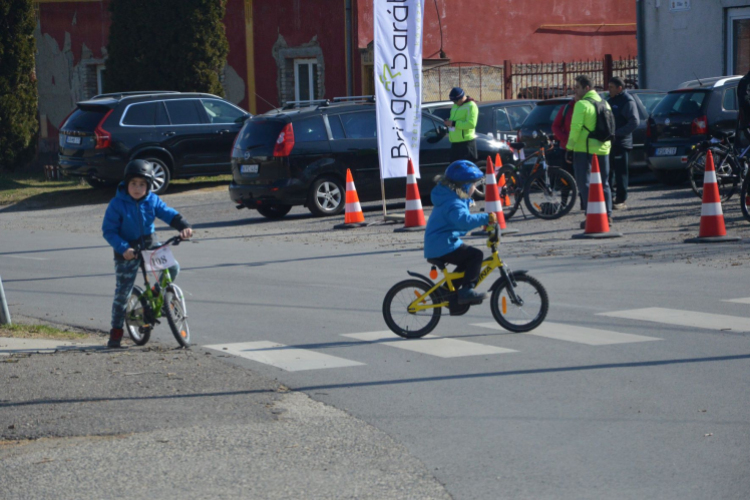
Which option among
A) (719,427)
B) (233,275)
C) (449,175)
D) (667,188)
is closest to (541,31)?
(667,188)

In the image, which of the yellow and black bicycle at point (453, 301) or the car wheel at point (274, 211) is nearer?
the yellow and black bicycle at point (453, 301)

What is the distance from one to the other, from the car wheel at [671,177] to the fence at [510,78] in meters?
9.01

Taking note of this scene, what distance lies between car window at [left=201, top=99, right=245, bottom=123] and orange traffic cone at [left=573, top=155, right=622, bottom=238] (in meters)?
11.9

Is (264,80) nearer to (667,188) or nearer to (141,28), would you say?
(141,28)

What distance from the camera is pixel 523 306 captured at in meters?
8.55

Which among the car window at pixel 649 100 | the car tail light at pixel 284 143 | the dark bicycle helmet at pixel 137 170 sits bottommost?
the dark bicycle helmet at pixel 137 170

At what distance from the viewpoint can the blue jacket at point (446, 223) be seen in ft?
27.6

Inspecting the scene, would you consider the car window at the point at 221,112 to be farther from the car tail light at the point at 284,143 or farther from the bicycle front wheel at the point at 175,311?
the bicycle front wheel at the point at 175,311

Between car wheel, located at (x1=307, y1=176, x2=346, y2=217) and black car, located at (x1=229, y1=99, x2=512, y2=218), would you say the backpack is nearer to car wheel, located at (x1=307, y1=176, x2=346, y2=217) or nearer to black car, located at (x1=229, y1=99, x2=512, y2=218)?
Result: black car, located at (x1=229, y1=99, x2=512, y2=218)

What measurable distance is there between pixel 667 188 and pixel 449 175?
37.7ft

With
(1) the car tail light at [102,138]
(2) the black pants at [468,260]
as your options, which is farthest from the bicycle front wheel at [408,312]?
(1) the car tail light at [102,138]

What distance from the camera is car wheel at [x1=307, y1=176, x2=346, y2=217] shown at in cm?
1775

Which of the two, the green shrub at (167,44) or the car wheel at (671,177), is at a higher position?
the green shrub at (167,44)

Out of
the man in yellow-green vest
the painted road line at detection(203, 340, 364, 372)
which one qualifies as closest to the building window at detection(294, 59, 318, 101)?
the man in yellow-green vest
